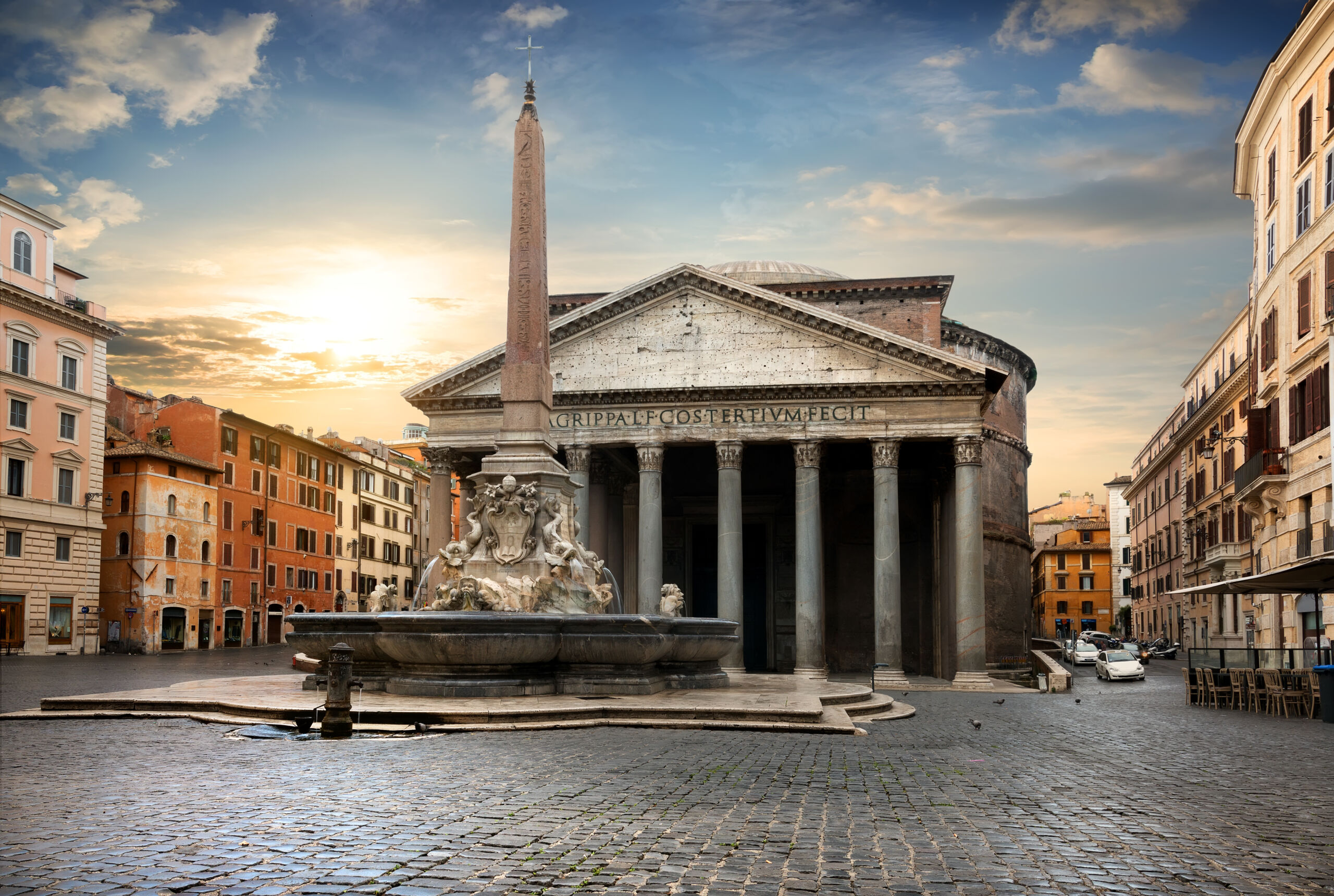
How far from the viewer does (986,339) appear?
156 feet

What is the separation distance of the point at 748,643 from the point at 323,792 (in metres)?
33.4

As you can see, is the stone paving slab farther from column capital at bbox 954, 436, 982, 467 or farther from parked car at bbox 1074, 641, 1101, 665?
parked car at bbox 1074, 641, 1101, 665

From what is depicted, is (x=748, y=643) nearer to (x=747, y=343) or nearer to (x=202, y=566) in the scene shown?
(x=747, y=343)

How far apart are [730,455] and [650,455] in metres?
2.13

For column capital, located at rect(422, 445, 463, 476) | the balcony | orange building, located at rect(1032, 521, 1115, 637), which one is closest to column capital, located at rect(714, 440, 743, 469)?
column capital, located at rect(422, 445, 463, 476)

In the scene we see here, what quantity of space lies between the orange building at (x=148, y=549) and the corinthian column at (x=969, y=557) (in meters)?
30.3

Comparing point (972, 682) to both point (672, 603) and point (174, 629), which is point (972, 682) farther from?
point (174, 629)

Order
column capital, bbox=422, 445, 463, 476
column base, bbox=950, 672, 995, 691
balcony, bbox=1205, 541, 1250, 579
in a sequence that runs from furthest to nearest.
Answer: balcony, bbox=1205, 541, 1250, 579
column capital, bbox=422, 445, 463, 476
column base, bbox=950, 672, 995, 691

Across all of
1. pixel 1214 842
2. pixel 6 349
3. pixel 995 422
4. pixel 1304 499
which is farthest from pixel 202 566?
pixel 1214 842

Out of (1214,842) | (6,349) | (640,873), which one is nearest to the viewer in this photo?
(640,873)

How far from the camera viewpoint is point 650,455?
105 ft

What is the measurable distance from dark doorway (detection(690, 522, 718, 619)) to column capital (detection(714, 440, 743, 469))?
938 centimetres

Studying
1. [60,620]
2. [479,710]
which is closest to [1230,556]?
[479,710]

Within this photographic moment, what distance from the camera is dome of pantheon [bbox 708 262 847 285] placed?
4691cm
